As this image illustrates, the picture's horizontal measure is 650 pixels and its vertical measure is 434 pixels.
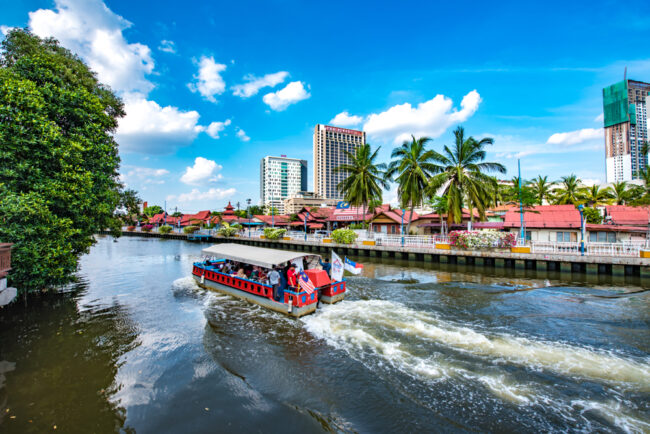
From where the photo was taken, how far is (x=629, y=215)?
88.1ft

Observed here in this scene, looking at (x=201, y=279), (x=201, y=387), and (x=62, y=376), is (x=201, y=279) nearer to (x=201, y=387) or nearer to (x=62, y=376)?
(x=62, y=376)

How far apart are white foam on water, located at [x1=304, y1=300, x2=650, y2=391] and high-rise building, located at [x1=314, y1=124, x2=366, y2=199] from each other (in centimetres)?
12776

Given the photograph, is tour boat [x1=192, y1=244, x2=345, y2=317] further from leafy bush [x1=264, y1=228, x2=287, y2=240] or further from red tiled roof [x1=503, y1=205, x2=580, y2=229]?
leafy bush [x1=264, y1=228, x2=287, y2=240]

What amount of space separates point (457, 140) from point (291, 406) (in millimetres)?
25785

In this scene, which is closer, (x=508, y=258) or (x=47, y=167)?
(x=47, y=167)

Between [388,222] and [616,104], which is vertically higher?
[616,104]

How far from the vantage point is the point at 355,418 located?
17.7ft

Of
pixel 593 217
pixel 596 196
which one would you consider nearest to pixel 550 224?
pixel 593 217

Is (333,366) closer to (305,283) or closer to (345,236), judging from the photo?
(305,283)

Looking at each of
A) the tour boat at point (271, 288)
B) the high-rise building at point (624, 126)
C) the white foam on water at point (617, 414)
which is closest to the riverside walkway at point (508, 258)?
the tour boat at point (271, 288)

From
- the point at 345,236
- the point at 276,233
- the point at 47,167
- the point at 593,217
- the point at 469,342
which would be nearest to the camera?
the point at 469,342

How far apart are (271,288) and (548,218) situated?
2552cm

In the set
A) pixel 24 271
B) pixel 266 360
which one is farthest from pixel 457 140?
pixel 24 271

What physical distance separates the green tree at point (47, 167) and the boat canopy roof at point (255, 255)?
16.6 ft
